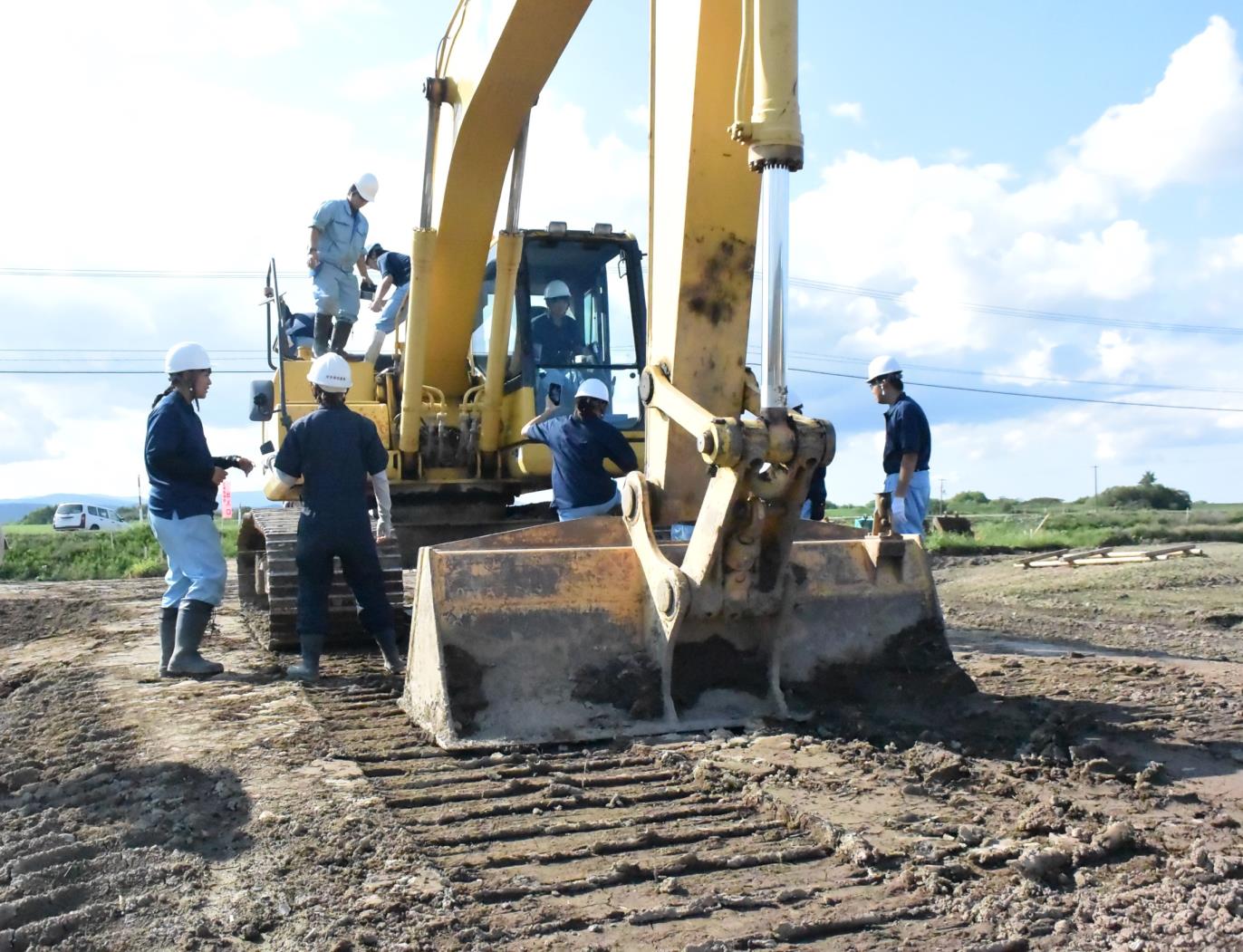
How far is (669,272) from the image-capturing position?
16.2ft

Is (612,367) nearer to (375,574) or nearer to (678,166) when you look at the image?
(375,574)

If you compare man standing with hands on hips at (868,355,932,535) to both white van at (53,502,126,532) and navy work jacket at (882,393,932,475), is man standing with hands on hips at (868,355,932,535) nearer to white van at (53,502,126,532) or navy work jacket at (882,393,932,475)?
navy work jacket at (882,393,932,475)

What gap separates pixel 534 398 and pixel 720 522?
385 centimetres

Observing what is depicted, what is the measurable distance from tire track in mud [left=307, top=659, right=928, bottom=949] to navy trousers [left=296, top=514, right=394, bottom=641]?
5.46 feet

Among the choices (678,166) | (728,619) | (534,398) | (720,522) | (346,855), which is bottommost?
(346,855)

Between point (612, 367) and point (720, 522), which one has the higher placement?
point (612, 367)

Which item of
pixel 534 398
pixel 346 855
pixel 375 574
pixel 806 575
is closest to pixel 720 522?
pixel 806 575

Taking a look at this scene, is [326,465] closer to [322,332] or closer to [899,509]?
[322,332]

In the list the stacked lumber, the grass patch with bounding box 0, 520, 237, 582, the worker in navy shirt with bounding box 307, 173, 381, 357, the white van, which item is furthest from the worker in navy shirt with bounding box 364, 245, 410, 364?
the white van

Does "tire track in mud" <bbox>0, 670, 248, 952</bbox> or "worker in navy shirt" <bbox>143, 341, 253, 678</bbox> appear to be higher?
"worker in navy shirt" <bbox>143, 341, 253, 678</bbox>

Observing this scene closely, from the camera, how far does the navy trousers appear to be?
20.6 ft

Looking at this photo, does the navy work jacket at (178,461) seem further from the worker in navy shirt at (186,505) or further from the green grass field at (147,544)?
the green grass field at (147,544)

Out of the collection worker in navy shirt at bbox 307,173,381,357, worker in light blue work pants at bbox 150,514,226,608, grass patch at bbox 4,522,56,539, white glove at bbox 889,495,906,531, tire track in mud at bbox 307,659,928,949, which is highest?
worker in navy shirt at bbox 307,173,381,357

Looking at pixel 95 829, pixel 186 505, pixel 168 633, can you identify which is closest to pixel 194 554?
pixel 186 505
